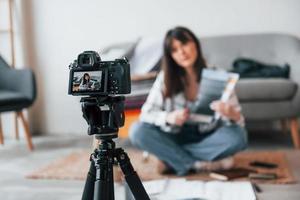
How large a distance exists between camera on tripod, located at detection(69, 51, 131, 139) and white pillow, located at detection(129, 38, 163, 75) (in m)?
1.59

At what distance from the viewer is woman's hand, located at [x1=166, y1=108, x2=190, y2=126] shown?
5.51ft

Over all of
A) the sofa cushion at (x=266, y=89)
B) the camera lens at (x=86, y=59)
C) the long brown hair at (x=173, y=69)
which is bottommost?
the sofa cushion at (x=266, y=89)

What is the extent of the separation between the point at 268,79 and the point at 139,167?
0.85 metres

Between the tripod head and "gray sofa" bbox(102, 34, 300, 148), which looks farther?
"gray sofa" bbox(102, 34, 300, 148)

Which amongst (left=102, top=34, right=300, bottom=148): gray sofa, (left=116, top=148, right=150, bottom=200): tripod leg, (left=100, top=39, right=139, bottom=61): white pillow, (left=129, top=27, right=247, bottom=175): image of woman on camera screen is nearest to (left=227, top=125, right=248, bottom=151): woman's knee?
(left=129, top=27, right=247, bottom=175): image of woman on camera screen

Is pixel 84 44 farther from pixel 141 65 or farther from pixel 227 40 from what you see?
pixel 227 40

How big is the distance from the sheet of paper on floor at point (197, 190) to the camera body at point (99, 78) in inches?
26.1

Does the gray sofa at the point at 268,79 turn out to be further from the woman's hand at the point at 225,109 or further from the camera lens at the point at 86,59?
the camera lens at the point at 86,59

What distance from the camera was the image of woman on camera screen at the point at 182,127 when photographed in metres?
1.79

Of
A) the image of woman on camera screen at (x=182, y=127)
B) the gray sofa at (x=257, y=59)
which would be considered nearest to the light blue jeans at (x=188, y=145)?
the image of woman on camera screen at (x=182, y=127)

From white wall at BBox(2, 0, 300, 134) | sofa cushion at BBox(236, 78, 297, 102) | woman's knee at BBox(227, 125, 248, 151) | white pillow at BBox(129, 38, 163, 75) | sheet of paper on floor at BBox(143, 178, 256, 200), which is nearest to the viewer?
sheet of paper on floor at BBox(143, 178, 256, 200)

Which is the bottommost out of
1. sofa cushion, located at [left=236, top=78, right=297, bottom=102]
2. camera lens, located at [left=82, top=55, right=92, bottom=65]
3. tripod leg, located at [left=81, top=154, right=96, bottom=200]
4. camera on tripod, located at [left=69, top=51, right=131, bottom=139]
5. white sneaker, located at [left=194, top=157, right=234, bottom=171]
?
white sneaker, located at [left=194, top=157, right=234, bottom=171]

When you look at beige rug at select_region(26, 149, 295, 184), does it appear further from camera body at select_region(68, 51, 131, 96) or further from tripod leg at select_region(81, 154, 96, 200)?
camera body at select_region(68, 51, 131, 96)

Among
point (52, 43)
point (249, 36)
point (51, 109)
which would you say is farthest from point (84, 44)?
point (249, 36)
